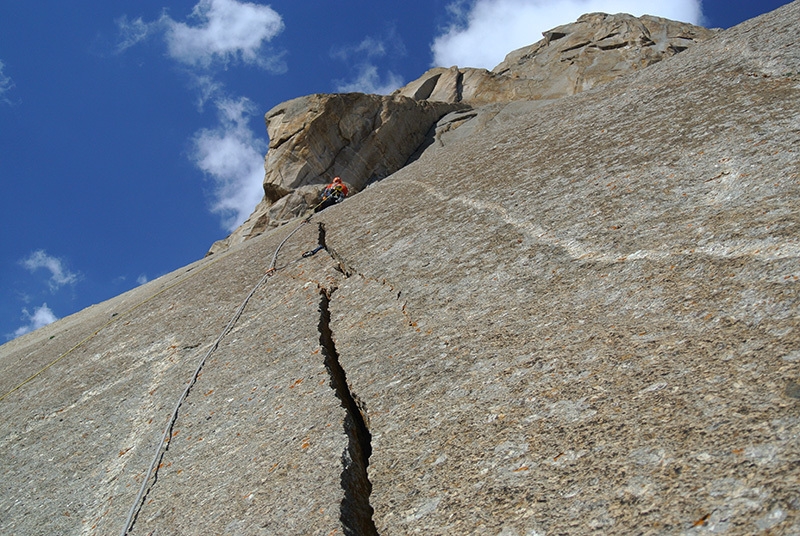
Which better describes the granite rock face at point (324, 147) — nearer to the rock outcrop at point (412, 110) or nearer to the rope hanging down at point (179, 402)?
the rock outcrop at point (412, 110)

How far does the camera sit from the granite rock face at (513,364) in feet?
10.1

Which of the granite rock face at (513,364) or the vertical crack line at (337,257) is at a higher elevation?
the vertical crack line at (337,257)

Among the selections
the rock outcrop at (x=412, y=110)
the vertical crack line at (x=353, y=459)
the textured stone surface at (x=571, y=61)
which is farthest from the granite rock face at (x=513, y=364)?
the textured stone surface at (x=571, y=61)

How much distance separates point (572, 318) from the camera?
4.43 m

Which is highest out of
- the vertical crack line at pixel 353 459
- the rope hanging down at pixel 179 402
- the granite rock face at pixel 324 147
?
the granite rock face at pixel 324 147

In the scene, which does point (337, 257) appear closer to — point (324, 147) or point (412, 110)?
point (324, 147)

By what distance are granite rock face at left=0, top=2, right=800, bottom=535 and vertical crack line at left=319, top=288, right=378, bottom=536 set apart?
0.02 m

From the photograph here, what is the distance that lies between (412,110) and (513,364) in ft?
81.9

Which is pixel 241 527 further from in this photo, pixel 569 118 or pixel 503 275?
pixel 569 118

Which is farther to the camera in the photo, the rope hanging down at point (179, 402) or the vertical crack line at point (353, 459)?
the rope hanging down at point (179, 402)

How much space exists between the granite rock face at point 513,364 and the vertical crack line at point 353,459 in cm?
2

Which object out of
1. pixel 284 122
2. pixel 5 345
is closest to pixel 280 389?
pixel 5 345

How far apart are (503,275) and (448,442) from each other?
2026 mm

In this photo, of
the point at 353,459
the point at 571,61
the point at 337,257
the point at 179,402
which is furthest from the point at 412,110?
the point at 353,459
